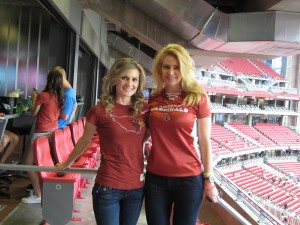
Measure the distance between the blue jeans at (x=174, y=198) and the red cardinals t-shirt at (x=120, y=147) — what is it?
0.28 ft

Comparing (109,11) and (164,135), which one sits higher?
(109,11)

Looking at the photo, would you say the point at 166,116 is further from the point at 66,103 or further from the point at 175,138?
the point at 66,103

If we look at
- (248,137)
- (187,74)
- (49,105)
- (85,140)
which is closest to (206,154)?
(187,74)

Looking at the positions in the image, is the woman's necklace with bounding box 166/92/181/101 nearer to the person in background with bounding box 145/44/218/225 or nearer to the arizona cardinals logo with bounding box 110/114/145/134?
the person in background with bounding box 145/44/218/225

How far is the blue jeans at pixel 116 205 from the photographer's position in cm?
149

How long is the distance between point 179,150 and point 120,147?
0.89 feet

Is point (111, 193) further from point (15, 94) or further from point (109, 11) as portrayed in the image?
point (109, 11)

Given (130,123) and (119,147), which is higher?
(130,123)

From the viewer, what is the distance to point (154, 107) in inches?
60.3

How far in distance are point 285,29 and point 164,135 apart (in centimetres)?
571

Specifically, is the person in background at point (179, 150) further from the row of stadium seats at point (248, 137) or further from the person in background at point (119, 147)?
the row of stadium seats at point (248, 137)

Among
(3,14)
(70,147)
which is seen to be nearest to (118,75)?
(70,147)

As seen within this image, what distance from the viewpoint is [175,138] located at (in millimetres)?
1462

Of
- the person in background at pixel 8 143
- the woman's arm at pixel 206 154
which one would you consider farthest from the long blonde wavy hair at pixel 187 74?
the person in background at pixel 8 143
